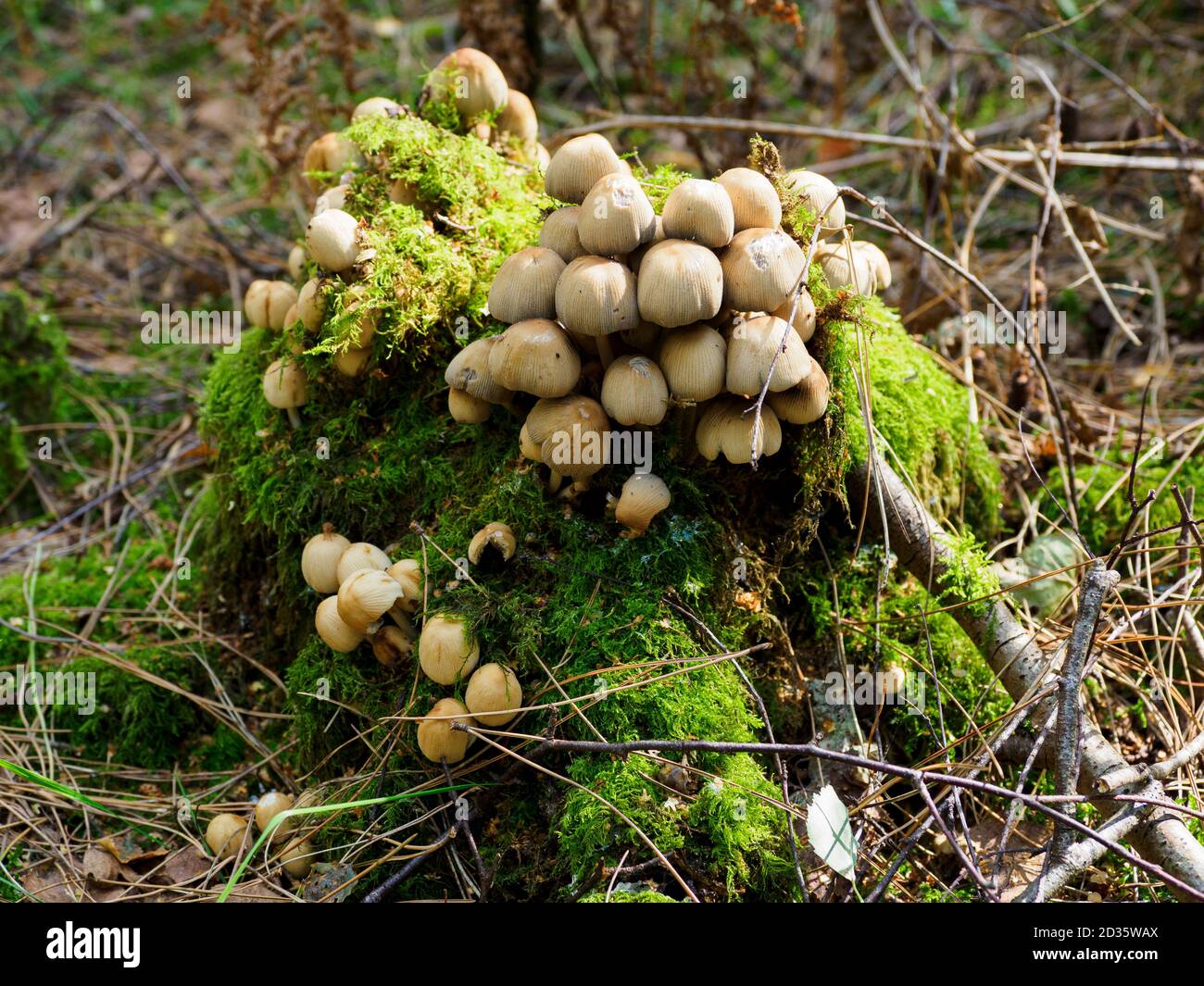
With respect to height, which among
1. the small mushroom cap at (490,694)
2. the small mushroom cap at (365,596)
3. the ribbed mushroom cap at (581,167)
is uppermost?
the ribbed mushroom cap at (581,167)

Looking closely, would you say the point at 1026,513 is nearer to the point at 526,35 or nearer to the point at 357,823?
the point at 357,823

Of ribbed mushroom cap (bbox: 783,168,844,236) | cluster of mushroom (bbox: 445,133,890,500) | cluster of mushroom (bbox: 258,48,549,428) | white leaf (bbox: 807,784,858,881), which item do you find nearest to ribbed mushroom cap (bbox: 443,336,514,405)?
cluster of mushroom (bbox: 445,133,890,500)

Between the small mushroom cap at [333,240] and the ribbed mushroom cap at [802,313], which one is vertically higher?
the small mushroom cap at [333,240]

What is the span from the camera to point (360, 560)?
2957 mm

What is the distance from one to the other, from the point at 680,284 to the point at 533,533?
893mm

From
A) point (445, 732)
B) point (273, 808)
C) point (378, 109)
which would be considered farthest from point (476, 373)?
point (273, 808)

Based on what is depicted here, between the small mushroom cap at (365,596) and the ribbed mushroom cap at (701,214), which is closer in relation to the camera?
the ribbed mushroom cap at (701,214)

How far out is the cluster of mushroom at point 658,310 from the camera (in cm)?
255

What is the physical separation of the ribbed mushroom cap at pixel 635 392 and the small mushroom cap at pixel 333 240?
41.2 inches

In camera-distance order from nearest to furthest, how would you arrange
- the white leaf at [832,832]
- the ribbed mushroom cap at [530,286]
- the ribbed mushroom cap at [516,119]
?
the white leaf at [832,832] → the ribbed mushroom cap at [530,286] → the ribbed mushroom cap at [516,119]

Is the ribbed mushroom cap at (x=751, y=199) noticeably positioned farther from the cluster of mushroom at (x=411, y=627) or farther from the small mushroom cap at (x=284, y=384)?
the small mushroom cap at (x=284, y=384)

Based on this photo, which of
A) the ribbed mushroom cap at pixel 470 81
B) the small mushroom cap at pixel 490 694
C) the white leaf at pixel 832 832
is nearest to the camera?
the white leaf at pixel 832 832

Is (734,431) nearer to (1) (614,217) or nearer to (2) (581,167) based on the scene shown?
(1) (614,217)

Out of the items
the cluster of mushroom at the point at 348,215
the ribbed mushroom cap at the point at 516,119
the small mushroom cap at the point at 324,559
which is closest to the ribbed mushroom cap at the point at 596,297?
the cluster of mushroom at the point at 348,215
